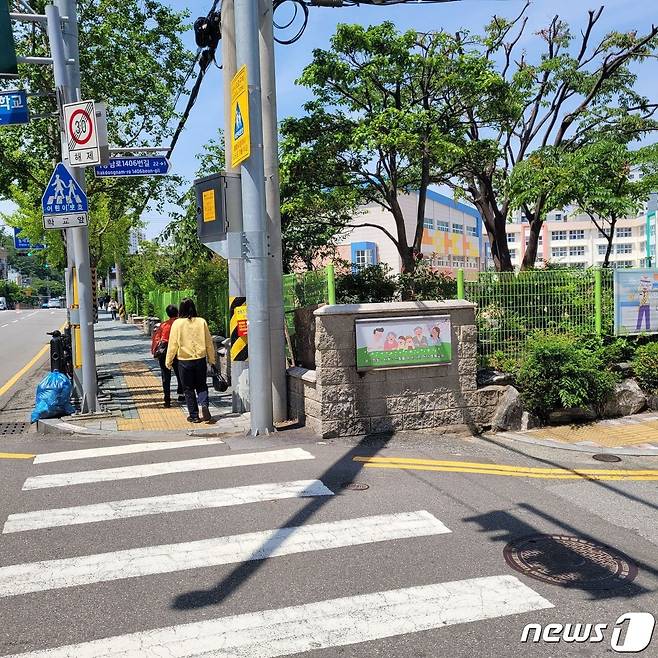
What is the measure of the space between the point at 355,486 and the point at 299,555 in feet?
5.53

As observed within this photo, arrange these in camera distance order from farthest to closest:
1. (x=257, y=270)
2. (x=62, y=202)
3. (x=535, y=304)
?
(x=535, y=304)
(x=62, y=202)
(x=257, y=270)

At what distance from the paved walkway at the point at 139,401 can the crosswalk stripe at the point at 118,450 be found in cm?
81

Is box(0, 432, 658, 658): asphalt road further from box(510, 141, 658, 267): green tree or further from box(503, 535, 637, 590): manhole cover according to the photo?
box(510, 141, 658, 267): green tree

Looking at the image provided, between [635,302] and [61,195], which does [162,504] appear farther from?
[635,302]

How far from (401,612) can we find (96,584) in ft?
6.28

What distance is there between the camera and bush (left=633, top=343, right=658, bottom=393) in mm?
9883

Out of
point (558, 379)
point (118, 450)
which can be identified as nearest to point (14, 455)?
point (118, 450)

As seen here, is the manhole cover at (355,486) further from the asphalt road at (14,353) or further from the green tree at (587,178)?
the green tree at (587,178)

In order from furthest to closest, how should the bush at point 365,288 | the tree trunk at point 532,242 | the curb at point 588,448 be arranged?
1. the tree trunk at point 532,242
2. the bush at point 365,288
3. the curb at point 588,448

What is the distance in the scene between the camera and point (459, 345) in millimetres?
8891

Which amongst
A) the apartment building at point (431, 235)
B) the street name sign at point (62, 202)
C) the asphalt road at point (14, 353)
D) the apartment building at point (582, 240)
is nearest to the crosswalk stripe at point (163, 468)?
the street name sign at point (62, 202)

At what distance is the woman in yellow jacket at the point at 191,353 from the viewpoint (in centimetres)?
927

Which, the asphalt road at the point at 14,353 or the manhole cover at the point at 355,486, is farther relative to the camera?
the asphalt road at the point at 14,353

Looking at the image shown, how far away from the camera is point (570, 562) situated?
15.0ft
